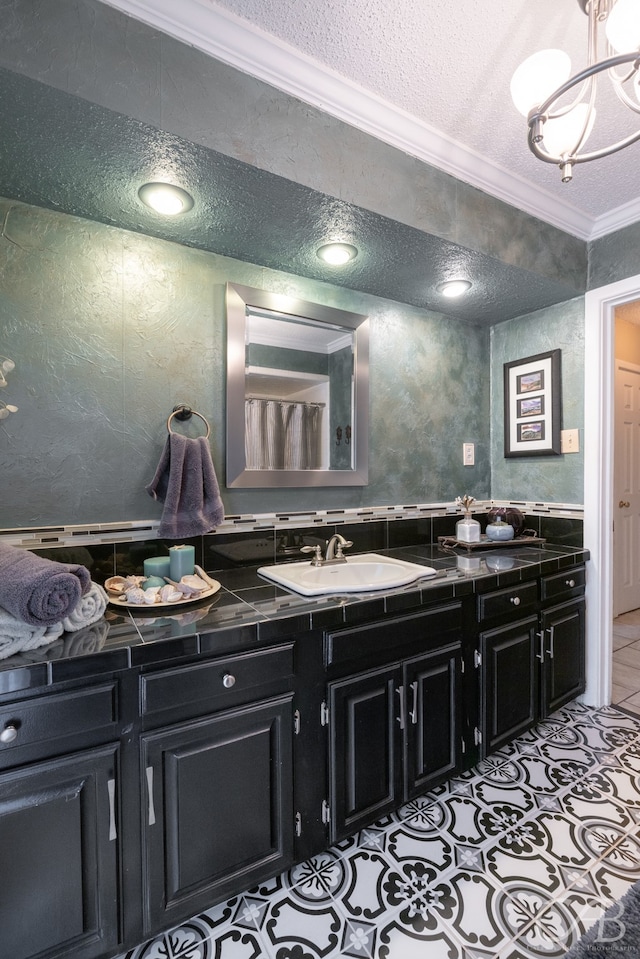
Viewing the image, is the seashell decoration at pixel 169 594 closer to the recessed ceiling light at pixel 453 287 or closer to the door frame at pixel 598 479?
the recessed ceiling light at pixel 453 287

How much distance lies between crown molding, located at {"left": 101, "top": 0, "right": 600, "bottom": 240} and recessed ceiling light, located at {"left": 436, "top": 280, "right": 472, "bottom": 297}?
356 millimetres

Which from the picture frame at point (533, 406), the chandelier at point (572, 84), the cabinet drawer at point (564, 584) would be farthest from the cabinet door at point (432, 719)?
the chandelier at point (572, 84)

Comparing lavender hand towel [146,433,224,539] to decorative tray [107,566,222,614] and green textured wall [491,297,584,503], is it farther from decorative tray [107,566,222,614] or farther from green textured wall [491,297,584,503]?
green textured wall [491,297,584,503]

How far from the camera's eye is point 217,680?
3.78ft

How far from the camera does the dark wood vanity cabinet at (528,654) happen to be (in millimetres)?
1751

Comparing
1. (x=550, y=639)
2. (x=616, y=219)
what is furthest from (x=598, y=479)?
(x=616, y=219)

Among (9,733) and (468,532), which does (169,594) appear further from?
(468,532)

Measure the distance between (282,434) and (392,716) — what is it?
1.18 meters

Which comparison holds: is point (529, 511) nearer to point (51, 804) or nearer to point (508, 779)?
point (508, 779)

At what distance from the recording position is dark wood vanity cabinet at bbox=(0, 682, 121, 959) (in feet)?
3.09

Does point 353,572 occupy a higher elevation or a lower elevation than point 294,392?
lower

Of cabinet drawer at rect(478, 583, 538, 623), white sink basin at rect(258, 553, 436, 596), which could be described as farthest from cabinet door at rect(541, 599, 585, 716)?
white sink basin at rect(258, 553, 436, 596)

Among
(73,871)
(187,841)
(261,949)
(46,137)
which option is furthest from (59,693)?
(46,137)

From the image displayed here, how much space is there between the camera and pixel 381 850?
1432 mm
